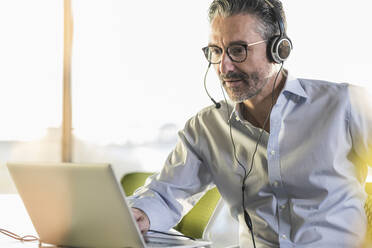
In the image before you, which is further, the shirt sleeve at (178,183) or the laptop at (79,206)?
the shirt sleeve at (178,183)

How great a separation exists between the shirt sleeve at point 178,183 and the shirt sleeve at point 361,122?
1.59 ft

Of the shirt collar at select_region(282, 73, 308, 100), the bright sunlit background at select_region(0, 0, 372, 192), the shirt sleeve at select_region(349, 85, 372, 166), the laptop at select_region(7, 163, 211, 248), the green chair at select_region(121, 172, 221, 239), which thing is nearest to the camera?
the laptop at select_region(7, 163, 211, 248)

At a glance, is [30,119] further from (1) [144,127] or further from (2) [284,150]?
(2) [284,150]

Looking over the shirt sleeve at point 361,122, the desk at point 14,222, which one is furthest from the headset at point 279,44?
the desk at point 14,222

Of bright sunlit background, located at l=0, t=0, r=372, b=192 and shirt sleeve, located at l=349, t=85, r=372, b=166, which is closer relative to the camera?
shirt sleeve, located at l=349, t=85, r=372, b=166

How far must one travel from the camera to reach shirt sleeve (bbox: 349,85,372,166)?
149 centimetres

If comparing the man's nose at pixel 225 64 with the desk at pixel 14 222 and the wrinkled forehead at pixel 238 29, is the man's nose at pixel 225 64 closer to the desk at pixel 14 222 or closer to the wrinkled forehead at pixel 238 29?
the wrinkled forehead at pixel 238 29

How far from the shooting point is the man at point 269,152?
1.53 m

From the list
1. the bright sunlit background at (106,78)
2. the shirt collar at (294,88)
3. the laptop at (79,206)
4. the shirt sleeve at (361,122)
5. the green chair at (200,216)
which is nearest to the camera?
the laptop at (79,206)

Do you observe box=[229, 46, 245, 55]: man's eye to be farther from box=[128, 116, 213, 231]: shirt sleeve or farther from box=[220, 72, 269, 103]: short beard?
box=[128, 116, 213, 231]: shirt sleeve

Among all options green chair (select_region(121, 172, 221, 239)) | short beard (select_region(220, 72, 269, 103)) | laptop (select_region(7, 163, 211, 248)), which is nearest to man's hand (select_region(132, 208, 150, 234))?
laptop (select_region(7, 163, 211, 248))

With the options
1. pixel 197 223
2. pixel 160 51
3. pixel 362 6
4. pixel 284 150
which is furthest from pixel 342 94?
pixel 160 51

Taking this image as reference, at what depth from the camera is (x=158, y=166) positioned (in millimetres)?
4379

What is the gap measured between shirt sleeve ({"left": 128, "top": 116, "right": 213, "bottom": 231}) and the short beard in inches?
8.1
